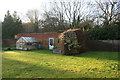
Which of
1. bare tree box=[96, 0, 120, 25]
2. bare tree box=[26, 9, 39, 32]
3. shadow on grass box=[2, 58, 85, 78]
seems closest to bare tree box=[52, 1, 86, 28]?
bare tree box=[26, 9, 39, 32]

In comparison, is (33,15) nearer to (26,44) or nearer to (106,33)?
(26,44)

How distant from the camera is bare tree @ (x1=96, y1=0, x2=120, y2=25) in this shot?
16.6 meters

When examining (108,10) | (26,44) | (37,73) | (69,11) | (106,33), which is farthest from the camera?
(69,11)

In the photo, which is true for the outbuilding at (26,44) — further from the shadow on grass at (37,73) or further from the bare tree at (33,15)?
the bare tree at (33,15)

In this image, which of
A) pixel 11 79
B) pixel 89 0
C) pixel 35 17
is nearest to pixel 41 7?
pixel 35 17

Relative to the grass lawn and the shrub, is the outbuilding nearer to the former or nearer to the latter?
the shrub

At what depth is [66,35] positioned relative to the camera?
1055 cm

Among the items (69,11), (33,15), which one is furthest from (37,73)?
(33,15)

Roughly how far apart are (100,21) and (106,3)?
9.99ft

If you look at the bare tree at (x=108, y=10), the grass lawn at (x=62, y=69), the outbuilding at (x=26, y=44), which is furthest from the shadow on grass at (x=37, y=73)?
the bare tree at (x=108, y=10)

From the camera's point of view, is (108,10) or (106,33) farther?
(108,10)

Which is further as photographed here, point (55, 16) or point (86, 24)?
point (55, 16)

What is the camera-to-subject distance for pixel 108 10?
17500 mm

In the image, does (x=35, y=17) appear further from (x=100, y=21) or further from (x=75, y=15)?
(x=100, y=21)
